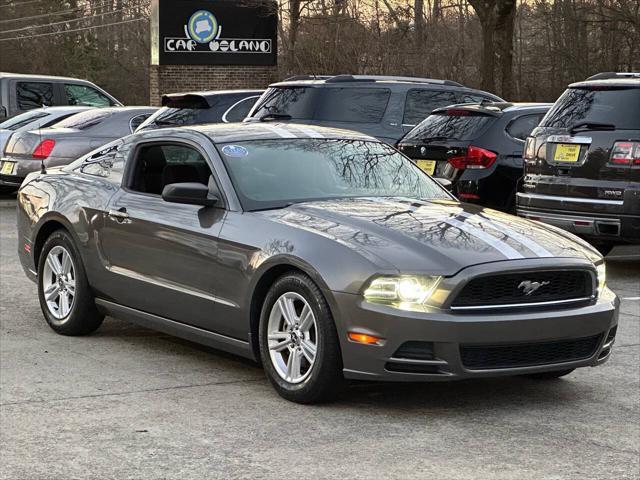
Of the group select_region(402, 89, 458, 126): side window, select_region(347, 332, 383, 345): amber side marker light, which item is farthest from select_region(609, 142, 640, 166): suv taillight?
select_region(347, 332, 383, 345): amber side marker light

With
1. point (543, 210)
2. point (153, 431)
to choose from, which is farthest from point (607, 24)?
point (153, 431)

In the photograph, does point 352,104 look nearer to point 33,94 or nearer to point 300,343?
point 300,343

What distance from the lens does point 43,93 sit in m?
22.5

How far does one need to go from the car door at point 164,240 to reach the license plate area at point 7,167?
A: 1039 cm

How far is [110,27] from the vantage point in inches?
3022

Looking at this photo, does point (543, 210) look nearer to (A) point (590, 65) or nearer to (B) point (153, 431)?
(B) point (153, 431)

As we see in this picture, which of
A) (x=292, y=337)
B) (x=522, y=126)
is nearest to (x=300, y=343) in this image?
(x=292, y=337)

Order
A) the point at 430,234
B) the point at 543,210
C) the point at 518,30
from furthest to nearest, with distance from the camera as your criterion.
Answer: the point at 518,30, the point at 543,210, the point at 430,234

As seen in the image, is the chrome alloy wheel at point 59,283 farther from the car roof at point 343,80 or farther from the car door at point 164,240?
the car roof at point 343,80

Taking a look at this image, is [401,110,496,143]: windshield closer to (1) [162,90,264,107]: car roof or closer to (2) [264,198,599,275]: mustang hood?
(1) [162,90,264,107]: car roof

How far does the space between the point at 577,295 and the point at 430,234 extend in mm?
825

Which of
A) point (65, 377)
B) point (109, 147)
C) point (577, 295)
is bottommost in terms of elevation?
point (65, 377)

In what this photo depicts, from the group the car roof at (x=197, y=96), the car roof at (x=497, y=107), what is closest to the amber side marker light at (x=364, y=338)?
the car roof at (x=497, y=107)

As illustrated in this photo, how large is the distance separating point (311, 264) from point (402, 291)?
51cm
